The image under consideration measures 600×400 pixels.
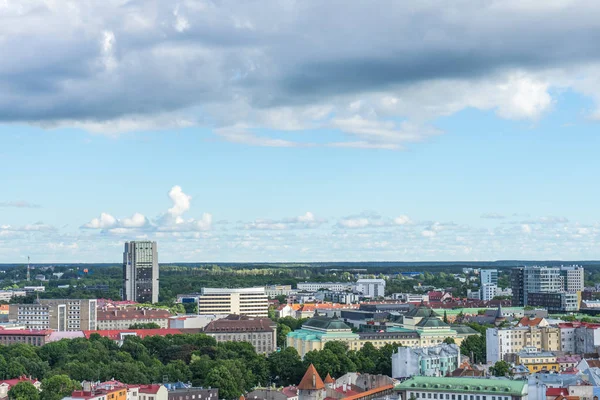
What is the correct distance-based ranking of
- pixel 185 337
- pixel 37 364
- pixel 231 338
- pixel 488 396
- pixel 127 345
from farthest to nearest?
pixel 231 338 → pixel 185 337 → pixel 127 345 → pixel 37 364 → pixel 488 396

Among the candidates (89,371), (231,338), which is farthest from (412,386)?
(231,338)

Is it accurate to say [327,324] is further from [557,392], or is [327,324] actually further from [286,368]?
[557,392]

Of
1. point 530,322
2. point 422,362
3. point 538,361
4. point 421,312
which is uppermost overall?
point 421,312

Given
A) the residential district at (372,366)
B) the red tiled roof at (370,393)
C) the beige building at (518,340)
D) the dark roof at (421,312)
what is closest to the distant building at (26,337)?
the residential district at (372,366)

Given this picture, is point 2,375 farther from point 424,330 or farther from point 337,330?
point 424,330

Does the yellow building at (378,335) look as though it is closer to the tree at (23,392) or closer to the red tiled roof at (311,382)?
the red tiled roof at (311,382)

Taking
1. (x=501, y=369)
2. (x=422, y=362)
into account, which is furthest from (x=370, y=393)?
(x=422, y=362)
